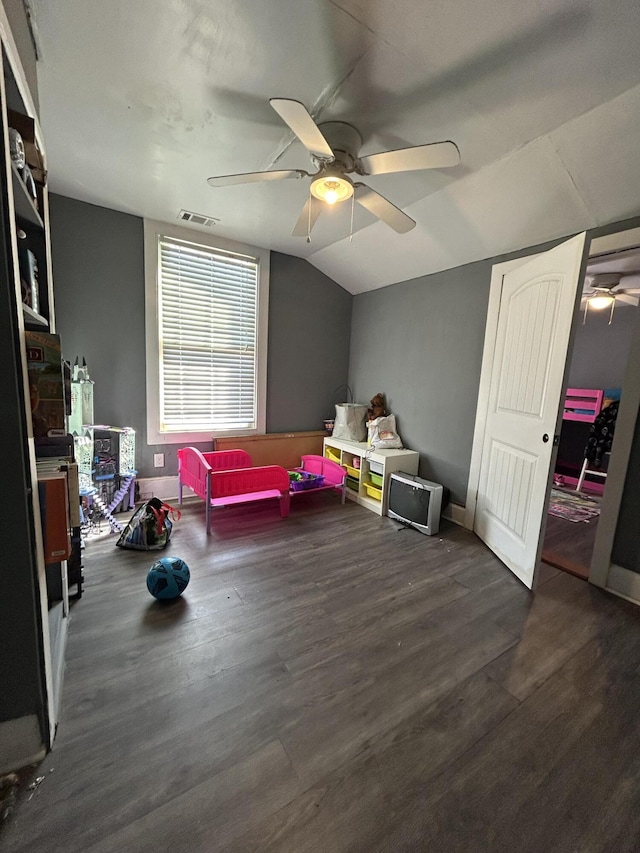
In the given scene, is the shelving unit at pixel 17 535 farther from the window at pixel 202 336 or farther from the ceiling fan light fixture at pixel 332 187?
the window at pixel 202 336

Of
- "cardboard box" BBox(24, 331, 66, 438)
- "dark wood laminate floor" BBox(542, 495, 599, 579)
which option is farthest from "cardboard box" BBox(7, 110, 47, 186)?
"dark wood laminate floor" BBox(542, 495, 599, 579)

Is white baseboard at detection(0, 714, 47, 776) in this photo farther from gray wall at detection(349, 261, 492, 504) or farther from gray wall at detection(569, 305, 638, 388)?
gray wall at detection(569, 305, 638, 388)

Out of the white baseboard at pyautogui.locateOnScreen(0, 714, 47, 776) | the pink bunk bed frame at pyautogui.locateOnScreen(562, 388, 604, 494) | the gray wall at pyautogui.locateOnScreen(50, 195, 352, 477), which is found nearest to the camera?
the white baseboard at pyautogui.locateOnScreen(0, 714, 47, 776)

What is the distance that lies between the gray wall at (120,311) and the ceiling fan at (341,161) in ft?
5.20

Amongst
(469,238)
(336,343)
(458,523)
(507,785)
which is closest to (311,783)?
(507,785)

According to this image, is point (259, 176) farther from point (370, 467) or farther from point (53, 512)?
point (370, 467)

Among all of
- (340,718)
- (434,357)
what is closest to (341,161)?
(434,357)

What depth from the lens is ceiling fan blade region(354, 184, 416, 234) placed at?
6.01 ft

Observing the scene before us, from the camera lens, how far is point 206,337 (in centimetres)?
339

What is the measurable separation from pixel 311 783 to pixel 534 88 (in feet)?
9.28

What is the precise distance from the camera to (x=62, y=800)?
99cm

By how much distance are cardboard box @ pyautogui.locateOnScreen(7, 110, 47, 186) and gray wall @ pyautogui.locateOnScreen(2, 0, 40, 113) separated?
23 centimetres

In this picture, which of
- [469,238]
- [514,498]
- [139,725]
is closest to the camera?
[139,725]

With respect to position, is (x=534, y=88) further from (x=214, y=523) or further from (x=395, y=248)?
(x=214, y=523)
